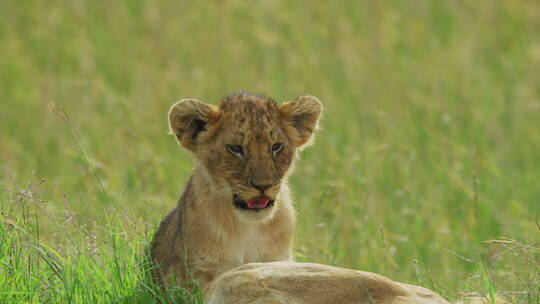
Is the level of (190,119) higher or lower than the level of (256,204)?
higher

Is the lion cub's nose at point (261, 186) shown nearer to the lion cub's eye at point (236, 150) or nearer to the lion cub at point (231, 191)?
the lion cub at point (231, 191)

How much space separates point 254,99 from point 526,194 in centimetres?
478

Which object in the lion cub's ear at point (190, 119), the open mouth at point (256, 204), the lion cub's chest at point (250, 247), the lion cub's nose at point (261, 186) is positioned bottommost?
the lion cub's chest at point (250, 247)

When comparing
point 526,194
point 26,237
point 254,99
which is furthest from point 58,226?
point 526,194

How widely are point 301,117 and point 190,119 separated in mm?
728

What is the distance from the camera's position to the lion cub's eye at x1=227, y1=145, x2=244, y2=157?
6.35 metres

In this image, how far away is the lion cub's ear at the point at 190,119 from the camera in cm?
655

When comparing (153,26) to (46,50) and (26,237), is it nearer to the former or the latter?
(46,50)

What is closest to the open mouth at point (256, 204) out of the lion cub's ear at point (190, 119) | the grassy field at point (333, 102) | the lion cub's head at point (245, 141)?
the lion cub's head at point (245, 141)

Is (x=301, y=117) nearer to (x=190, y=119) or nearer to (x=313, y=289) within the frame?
(x=190, y=119)

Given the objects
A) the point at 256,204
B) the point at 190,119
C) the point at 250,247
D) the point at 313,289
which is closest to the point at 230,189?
the point at 256,204

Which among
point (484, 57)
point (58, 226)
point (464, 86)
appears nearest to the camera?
point (58, 226)

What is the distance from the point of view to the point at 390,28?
46.2 ft

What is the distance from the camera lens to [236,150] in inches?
251
